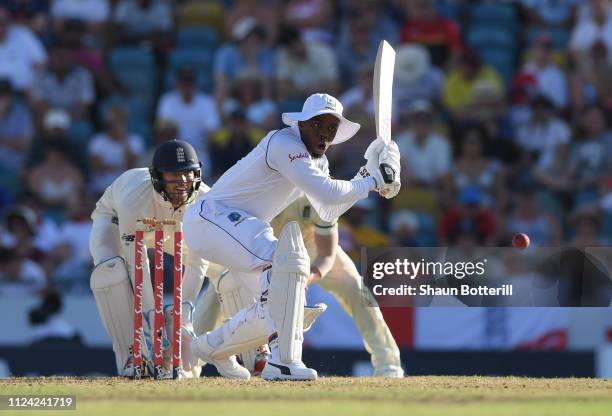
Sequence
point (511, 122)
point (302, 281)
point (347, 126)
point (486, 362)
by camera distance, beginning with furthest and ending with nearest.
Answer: point (511, 122), point (486, 362), point (347, 126), point (302, 281)

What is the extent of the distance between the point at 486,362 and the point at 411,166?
262 centimetres

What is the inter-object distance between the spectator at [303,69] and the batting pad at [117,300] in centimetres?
586

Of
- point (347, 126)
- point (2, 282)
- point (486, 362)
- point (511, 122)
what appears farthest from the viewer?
point (511, 122)

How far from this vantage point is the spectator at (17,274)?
12141mm

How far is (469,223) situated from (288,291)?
519 centimetres

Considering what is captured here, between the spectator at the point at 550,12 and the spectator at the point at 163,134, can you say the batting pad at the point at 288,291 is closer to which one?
the spectator at the point at 163,134

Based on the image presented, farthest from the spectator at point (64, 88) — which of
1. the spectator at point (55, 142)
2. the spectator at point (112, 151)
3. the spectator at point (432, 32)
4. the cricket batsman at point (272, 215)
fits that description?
the cricket batsman at point (272, 215)

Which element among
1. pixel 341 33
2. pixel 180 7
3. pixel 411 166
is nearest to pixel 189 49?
pixel 180 7

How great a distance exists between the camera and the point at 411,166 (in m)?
13.1

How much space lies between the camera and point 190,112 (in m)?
13.6

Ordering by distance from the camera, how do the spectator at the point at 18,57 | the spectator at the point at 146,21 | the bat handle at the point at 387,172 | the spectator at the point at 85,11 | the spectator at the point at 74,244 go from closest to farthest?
the bat handle at the point at 387,172, the spectator at the point at 74,244, the spectator at the point at 18,57, the spectator at the point at 146,21, the spectator at the point at 85,11

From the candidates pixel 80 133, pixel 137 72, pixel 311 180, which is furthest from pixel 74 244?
pixel 311 180

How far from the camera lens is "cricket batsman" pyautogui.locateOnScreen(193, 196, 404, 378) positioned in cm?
941

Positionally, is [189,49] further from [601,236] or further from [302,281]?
[302,281]
